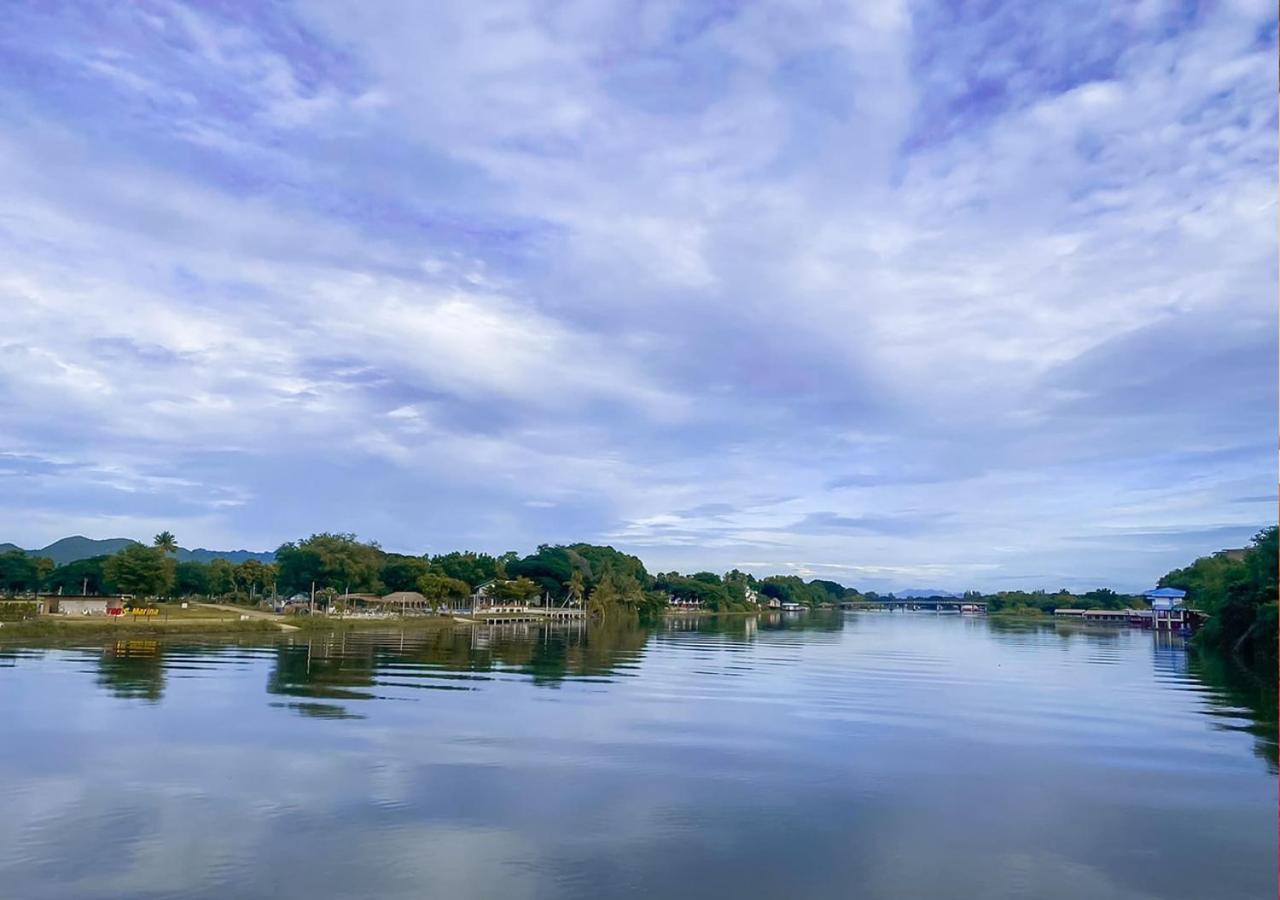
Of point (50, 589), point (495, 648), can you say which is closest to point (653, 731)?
point (495, 648)

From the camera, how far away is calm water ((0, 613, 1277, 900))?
41.5 feet

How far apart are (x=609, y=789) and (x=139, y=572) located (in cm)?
5539

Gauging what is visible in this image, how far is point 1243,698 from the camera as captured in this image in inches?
1385

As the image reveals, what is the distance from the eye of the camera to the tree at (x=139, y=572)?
2387 inches

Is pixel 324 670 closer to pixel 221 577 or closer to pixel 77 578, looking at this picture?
pixel 221 577

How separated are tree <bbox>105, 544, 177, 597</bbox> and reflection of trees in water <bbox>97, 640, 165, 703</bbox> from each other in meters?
15.7

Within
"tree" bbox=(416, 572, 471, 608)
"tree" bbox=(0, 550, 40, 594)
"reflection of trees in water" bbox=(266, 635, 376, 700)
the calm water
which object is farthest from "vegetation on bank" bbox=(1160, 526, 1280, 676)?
"tree" bbox=(0, 550, 40, 594)

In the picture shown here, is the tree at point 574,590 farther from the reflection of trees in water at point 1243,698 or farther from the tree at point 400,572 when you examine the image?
the reflection of trees in water at point 1243,698

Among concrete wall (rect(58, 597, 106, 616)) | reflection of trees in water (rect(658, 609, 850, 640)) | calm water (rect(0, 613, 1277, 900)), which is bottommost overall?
calm water (rect(0, 613, 1277, 900))

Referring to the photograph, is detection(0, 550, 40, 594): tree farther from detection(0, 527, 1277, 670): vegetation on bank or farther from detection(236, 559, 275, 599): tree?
detection(236, 559, 275, 599): tree

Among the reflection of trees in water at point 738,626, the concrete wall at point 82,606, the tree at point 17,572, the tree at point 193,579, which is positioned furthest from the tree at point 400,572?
the concrete wall at point 82,606

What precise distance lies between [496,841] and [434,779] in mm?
4238

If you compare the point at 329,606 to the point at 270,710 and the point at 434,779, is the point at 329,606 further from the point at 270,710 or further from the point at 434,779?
the point at 434,779

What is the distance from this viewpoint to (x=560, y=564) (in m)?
130
